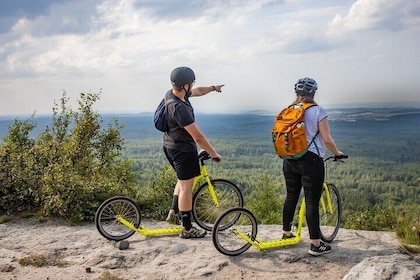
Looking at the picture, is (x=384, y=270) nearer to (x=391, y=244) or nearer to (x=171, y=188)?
(x=391, y=244)

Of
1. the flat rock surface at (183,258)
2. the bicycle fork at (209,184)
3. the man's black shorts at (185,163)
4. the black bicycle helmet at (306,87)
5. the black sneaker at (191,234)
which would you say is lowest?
the flat rock surface at (183,258)

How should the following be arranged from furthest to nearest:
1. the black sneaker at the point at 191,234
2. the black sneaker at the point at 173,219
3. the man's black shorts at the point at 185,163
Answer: the black sneaker at the point at 173,219
the black sneaker at the point at 191,234
the man's black shorts at the point at 185,163

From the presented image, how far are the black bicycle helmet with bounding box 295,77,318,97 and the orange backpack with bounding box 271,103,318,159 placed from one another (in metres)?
0.15

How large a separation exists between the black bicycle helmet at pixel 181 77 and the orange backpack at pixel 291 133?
1.30 m

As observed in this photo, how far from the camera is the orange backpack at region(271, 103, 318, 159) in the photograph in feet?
18.9

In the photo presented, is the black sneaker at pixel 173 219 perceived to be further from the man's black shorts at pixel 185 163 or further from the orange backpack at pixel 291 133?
the orange backpack at pixel 291 133

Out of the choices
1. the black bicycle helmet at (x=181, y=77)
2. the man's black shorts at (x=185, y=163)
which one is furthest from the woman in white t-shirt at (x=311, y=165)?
the black bicycle helmet at (x=181, y=77)

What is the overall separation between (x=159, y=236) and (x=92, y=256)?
43.3 inches

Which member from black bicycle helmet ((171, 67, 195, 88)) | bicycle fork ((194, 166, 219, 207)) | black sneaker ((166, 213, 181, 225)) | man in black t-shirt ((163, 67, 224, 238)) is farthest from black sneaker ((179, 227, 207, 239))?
black bicycle helmet ((171, 67, 195, 88))

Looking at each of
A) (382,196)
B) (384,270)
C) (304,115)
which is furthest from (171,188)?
(382,196)

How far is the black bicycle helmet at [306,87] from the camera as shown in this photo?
5.78m

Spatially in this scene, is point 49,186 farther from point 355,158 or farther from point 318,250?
point 355,158

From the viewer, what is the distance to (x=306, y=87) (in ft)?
18.9

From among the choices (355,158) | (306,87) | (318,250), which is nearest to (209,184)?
(318,250)
